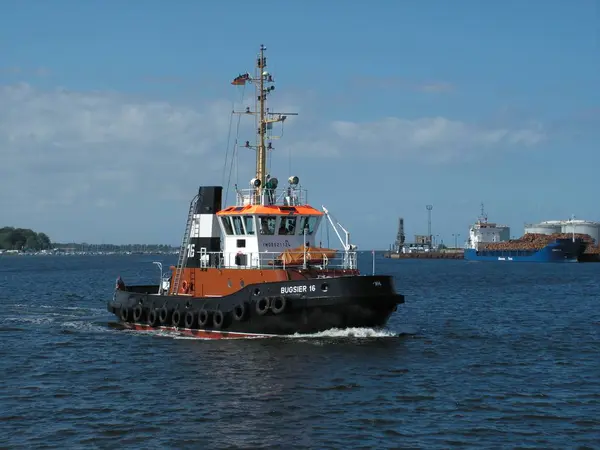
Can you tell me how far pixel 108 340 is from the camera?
1086 inches

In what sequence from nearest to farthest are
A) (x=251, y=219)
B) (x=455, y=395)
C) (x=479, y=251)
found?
1. (x=455, y=395)
2. (x=251, y=219)
3. (x=479, y=251)

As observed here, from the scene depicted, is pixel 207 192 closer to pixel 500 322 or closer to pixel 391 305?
pixel 391 305

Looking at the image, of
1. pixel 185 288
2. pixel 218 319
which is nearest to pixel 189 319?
pixel 218 319

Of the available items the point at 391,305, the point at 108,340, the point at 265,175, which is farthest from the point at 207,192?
the point at 391,305

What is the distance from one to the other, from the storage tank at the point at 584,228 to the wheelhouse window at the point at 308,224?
528 ft

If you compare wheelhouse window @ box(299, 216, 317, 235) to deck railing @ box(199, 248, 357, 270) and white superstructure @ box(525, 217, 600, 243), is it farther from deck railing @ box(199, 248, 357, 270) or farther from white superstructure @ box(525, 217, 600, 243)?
white superstructure @ box(525, 217, 600, 243)

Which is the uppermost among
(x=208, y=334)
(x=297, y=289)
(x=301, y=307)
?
(x=297, y=289)

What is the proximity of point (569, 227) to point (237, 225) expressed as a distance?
16422 centimetres

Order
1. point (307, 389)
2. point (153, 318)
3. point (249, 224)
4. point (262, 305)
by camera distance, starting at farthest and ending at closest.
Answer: point (153, 318)
point (249, 224)
point (262, 305)
point (307, 389)

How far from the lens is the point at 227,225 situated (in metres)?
27.9

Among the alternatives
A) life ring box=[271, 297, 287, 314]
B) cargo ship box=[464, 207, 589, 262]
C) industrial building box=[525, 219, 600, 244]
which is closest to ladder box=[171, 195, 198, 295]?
life ring box=[271, 297, 287, 314]

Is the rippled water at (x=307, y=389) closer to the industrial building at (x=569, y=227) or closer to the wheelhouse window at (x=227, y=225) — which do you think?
the wheelhouse window at (x=227, y=225)

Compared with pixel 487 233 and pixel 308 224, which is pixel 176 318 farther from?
pixel 487 233

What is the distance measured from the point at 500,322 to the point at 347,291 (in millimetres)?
12878
